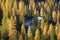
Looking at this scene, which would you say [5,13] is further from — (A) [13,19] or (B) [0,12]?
(A) [13,19]

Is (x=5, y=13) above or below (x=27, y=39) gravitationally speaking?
above

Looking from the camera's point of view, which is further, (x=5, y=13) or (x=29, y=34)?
(x=5, y=13)

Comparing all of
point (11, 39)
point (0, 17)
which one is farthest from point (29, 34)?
point (0, 17)

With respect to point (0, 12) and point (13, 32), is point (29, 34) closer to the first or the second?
point (13, 32)

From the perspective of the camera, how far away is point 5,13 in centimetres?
16675

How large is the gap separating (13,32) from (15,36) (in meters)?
3.04

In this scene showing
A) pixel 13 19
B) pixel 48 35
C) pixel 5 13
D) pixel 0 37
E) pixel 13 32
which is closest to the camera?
pixel 0 37

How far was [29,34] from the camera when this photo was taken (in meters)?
135

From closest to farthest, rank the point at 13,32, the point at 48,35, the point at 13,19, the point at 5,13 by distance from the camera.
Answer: the point at 13,32
the point at 48,35
the point at 13,19
the point at 5,13

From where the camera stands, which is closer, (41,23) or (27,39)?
(27,39)

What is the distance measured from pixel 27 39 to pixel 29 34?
5566mm

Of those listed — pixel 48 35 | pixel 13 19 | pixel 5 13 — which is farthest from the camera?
pixel 5 13

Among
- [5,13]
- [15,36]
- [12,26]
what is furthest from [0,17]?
[15,36]

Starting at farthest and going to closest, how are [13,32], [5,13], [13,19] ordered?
[5,13] < [13,19] < [13,32]
